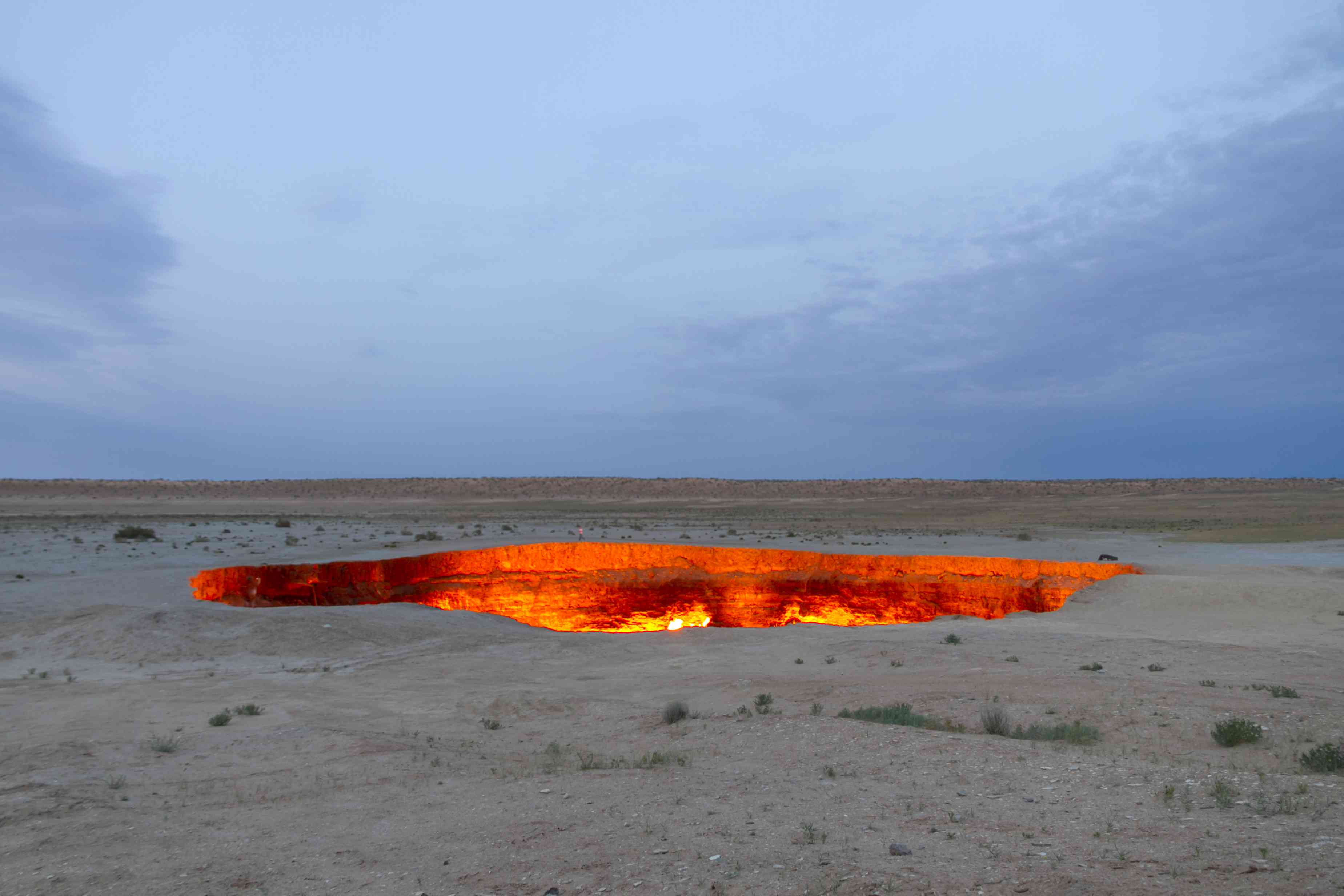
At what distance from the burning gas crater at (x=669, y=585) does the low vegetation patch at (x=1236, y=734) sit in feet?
38.4

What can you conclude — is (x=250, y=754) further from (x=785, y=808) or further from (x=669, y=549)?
(x=669, y=549)

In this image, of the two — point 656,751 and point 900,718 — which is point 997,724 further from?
point 656,751

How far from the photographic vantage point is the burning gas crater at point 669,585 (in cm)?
1777

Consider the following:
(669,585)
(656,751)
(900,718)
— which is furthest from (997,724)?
(669,585)

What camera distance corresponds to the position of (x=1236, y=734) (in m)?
5.79

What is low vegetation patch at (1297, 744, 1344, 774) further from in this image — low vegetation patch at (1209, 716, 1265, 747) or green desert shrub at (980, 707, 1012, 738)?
green desert shrub at (980, 707, 1012, 738)

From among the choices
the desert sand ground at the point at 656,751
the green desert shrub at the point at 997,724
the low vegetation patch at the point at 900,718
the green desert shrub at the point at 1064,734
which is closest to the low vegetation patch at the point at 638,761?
the desert sand ground at the point at 656,751

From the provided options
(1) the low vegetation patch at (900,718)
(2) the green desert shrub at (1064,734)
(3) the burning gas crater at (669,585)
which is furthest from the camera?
(3) the burning gas crater at (669,585)

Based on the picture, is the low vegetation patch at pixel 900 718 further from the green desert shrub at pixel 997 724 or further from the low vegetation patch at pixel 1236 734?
the low vegetation patch at pixel 1236 734

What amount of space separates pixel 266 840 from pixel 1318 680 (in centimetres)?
912

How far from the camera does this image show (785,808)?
4.80m

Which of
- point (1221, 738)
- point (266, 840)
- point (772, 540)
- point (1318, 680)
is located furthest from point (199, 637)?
point (772, 540)

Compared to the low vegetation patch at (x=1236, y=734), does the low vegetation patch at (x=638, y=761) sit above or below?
below

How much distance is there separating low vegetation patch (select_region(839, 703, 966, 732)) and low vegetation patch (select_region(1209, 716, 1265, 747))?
69.6 inches
